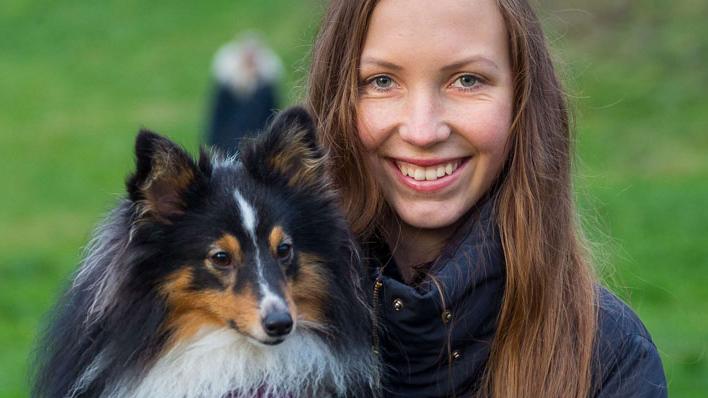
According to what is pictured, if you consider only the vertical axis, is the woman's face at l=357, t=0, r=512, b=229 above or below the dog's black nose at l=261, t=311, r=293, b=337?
above

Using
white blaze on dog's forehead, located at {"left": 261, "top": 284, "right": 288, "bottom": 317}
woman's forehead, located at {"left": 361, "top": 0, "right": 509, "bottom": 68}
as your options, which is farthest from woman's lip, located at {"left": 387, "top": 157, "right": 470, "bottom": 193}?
white blaze on dog's forehead, located at {"left": 261, "top": 284, "right": 288, "bottom": 317}

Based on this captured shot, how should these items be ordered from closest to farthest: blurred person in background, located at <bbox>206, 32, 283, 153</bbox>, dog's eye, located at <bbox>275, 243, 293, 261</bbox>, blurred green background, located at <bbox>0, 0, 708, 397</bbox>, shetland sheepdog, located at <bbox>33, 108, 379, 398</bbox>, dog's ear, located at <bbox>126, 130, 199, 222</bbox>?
dog's ear, located at <bbox>126, 130, 199, 222</bbox> → shetland sheepdog, located at <bbox>33, 108, 379, 398</bbox> → dog's eye, located at <bbox>275, 243, 293, 261</bbox> → blurred green background, located at <bbox>0, 0, 708, 397</bbox> → blurred person in background, located at <bbox>206, 32, 283, 153</bbox>

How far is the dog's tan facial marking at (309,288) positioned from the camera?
4277mm

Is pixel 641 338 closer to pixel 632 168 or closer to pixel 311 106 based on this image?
pixel 311 106

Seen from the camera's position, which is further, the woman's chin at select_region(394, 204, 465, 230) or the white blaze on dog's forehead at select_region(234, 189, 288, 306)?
the woman's chin at select_region(394, 204, 465, 230)

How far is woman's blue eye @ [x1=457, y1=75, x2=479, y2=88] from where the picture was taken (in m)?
4.23

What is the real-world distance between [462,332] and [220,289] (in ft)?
2.52

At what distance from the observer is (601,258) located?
481 cm

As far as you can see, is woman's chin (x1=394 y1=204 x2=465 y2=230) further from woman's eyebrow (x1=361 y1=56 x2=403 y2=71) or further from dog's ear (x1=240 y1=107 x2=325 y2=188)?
woman's eyebrow (x1=361 y1=56 x2=403 y2=71)

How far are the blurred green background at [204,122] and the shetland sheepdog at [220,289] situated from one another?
1.00 feet

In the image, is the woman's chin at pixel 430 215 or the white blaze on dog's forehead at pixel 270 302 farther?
the woman's chin at pixel 430 215

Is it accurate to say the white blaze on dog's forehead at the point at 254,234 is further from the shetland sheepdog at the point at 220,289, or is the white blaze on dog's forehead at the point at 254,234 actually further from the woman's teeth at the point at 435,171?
the woman's teeth at the point at 435,171

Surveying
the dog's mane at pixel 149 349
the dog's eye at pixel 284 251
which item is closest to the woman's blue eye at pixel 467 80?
the dog's mane at pixel 149 349

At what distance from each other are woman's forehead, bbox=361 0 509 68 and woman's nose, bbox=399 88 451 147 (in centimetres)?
12
